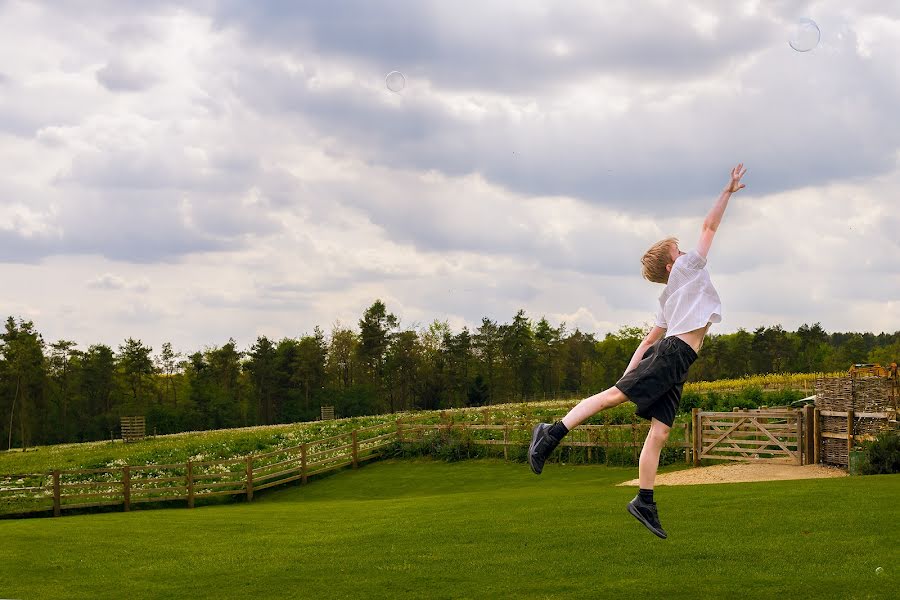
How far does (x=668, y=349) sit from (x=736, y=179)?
1123 mm

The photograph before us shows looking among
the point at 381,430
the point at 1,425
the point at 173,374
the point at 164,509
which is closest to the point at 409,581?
the point at 164,509

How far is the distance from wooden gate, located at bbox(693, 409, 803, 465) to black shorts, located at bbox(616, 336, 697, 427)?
21.2 metres

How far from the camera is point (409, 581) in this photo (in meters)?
11.0

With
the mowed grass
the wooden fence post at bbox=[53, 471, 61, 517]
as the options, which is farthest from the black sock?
the wooden fence post at bbox=[53, 471, 61, 517]

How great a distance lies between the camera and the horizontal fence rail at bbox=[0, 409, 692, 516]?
24.4 metres

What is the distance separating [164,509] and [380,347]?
5271cm

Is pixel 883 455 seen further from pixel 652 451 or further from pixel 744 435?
pixel 652 451

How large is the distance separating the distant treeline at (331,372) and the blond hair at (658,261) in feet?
208

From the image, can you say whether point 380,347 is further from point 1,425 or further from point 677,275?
point 677,275

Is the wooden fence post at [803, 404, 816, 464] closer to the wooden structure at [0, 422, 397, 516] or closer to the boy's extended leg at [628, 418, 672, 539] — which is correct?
the wooden structure at [0, 422, 397, 516]

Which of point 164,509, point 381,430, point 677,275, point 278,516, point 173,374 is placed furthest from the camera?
point 173,374

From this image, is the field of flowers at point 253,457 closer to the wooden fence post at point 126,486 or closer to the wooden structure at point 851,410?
the wooden fence post at point 126,486

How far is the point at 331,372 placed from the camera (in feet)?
267

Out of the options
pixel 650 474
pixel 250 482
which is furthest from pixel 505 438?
pixel 650 474
